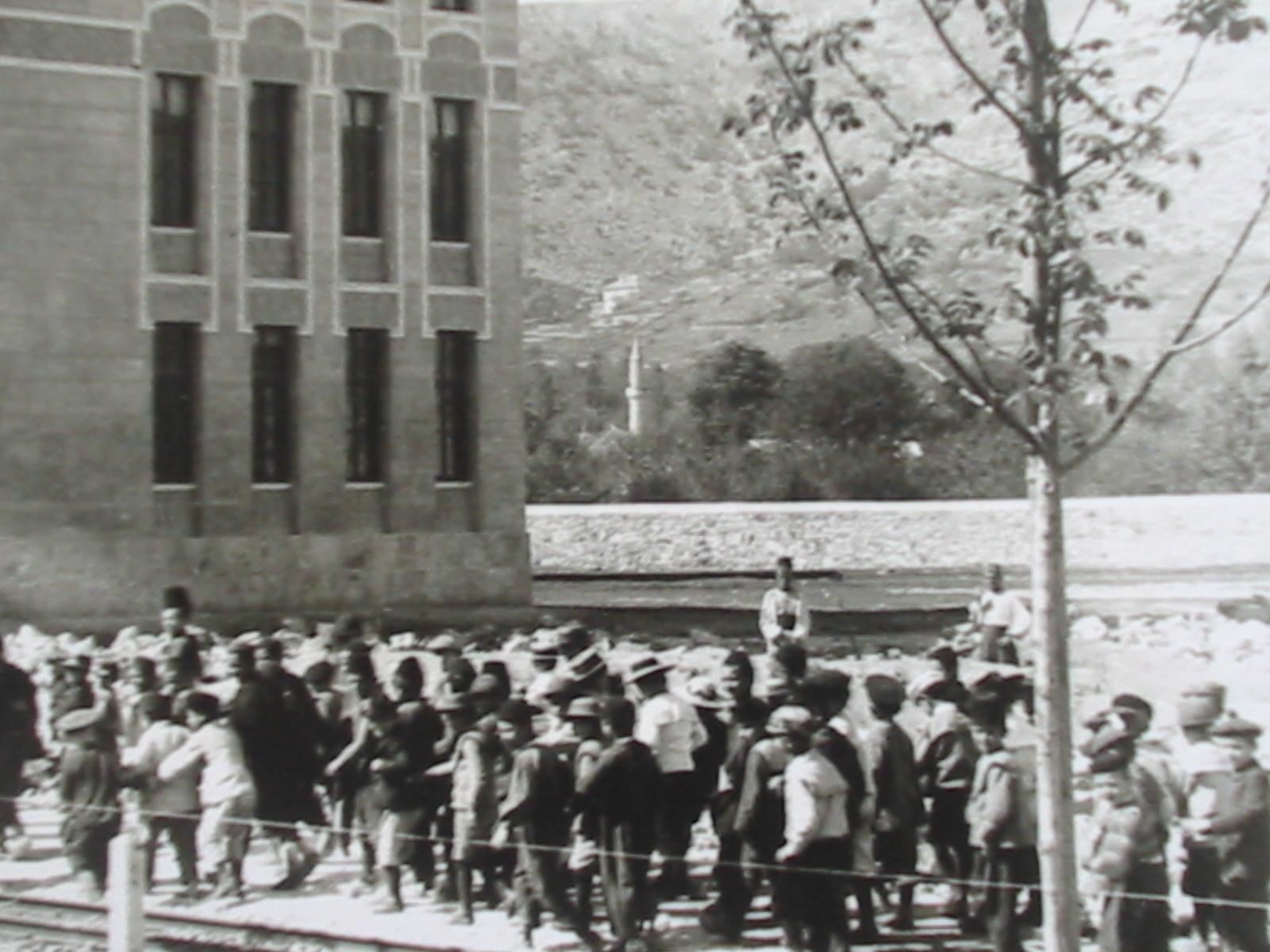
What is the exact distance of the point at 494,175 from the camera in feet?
26.7

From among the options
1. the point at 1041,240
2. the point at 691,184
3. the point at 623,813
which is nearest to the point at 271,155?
the point at 691,184

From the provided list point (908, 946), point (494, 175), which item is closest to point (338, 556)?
point (494, 175)

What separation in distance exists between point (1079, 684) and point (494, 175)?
3.33m

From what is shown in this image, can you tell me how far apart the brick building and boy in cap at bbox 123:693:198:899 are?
513mm

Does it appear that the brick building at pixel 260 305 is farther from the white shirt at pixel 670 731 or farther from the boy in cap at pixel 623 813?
the boy in cap at pixel 623 813

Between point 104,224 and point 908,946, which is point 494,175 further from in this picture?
point 908,946

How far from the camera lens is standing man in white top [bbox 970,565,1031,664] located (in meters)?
7.05

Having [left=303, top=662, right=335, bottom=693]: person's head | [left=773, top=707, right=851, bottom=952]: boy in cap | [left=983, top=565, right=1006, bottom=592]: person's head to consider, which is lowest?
[left=773, top=707, right=851, bottom=952]: boy in cap

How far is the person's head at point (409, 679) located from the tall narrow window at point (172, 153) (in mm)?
2114

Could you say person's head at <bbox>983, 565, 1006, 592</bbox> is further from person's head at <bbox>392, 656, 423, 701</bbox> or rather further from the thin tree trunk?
person's head at <bbox>392, 656, 423, 701</bbox>

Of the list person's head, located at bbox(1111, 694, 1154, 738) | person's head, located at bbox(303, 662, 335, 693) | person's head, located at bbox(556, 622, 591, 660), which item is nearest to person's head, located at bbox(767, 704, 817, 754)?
person's head, located at bbox(1111, 694, 1154, 738)

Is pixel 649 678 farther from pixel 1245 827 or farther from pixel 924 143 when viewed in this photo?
pixel 924 143

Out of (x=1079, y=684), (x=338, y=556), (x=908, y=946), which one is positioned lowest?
(x=908, y=946)

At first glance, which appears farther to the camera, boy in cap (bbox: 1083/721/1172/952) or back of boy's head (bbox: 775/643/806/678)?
back of boy's head (bbox: 775/643/806/678)
